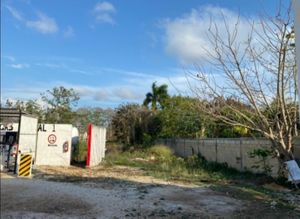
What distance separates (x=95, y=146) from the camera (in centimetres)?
2038

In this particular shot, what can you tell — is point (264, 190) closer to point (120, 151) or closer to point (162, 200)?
point (162, 200)

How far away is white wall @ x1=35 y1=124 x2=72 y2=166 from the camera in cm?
1936

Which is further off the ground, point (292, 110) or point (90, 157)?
point (292, 110)

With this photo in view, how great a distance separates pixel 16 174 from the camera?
49.3 ft

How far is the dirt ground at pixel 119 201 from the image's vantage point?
8.25 metres

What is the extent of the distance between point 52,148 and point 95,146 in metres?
2.28

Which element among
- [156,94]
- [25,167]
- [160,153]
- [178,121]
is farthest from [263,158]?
[156,94]

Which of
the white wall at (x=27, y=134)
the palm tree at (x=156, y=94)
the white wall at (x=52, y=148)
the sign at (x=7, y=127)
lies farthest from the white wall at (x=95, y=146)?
the palm tree at (x=156, y=94)

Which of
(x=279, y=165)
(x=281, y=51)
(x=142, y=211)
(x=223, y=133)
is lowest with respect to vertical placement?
(x=142, y=211)

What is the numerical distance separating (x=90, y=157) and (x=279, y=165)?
938 cm

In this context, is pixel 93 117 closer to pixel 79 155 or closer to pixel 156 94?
pixel 156 94

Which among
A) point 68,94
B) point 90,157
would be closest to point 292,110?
point 90,157

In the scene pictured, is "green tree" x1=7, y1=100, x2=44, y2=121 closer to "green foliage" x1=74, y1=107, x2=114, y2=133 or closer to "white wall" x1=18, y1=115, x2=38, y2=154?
"green foliage" x1=74, y1=107, x2=114, y2=133

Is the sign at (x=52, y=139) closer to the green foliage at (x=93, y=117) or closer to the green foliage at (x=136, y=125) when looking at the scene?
the green foliage at (x=136, y=125)
